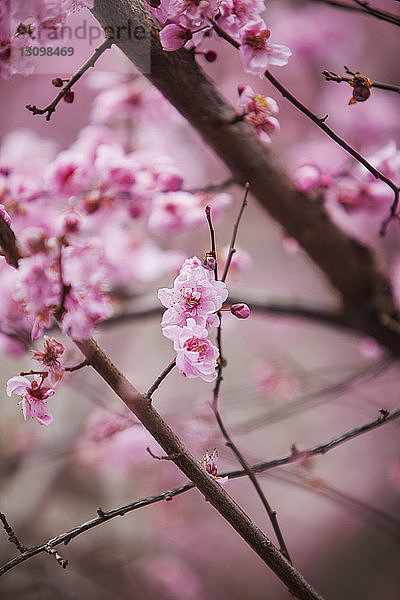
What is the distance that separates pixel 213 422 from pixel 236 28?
2.98 feet

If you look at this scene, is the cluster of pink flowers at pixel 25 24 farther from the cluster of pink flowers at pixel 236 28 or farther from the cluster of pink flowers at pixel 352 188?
the cluster of pink flowers at pixel 352 188

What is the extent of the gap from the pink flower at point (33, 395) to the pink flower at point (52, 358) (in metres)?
0.01

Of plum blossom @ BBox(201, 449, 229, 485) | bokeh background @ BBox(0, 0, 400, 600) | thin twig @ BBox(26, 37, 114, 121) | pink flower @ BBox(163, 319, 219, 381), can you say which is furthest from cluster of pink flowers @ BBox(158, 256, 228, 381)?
bokeh background @ BBox(0, 0, 400, 600)

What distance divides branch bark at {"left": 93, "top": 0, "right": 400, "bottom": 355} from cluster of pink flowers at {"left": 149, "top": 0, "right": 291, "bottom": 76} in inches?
2.7

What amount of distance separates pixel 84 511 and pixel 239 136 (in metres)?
1.81

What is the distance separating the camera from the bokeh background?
121 cm

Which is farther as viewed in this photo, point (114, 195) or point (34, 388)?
point (114, 195)

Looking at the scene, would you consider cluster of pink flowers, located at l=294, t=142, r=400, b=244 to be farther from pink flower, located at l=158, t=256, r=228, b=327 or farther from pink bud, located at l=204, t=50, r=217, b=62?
pink flower, located at l=158, t=256, r=228, b=327

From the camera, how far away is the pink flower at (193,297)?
45 centimetres

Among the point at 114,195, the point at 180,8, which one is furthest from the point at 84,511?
the point at 180,8

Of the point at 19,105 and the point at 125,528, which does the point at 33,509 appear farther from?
the point at 19,105

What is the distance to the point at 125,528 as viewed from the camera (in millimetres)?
2088

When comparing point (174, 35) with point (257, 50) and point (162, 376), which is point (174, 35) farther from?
point (162, 376)

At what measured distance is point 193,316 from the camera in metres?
0.45
